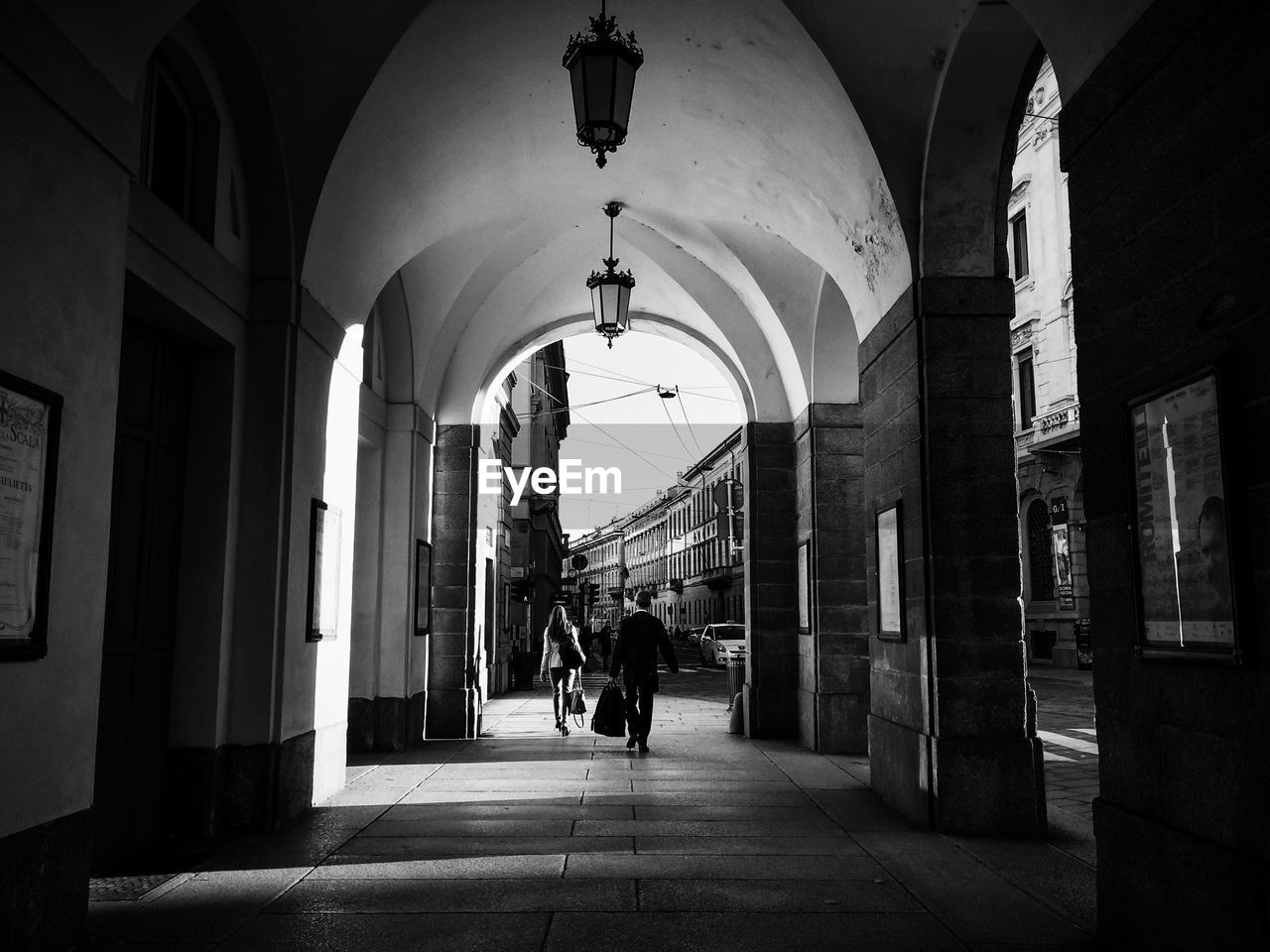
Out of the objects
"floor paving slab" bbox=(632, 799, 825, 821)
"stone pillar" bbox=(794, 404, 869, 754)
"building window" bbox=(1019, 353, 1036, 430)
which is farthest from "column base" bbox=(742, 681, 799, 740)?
"building window" bbox=(1019, 353, 1036, 430)

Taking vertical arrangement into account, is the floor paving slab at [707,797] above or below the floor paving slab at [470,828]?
below

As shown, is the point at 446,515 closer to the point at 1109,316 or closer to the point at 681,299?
the point at 681,299

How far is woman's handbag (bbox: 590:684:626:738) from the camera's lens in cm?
1154

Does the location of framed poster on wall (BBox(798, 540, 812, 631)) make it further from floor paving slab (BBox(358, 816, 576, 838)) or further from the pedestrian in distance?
the pedestrian in distance

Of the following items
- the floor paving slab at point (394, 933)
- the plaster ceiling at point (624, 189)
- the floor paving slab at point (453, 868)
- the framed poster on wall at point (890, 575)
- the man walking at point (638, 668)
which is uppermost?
the plaster ceiling at point (624, 189)

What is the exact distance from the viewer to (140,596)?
645 centimetres

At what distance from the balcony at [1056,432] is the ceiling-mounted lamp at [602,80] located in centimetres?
2323

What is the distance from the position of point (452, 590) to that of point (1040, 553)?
2339 centimetres

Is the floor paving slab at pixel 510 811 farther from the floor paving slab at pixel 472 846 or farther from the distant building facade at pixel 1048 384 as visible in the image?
the distant building facade at pixel 1048 384

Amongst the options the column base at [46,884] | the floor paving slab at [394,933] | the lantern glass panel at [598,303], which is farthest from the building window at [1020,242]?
the column base at [46,884]

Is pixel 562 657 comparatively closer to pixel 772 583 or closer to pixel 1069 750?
pixel 772 583

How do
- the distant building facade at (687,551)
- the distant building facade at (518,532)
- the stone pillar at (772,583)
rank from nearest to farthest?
the stone pillar at (772,583) → the distant building facade at (518,532) → the distant building facade at (687,551)

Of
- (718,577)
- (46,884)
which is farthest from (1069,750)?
(718,577)

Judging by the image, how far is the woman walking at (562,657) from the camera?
12773 mm
